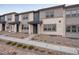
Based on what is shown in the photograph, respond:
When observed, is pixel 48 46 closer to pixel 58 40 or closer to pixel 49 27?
pixel 58 40

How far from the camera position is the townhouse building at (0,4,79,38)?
5082mm

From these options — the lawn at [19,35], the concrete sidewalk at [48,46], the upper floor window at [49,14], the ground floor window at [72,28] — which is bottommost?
the concrete sidewalk at [48,46]

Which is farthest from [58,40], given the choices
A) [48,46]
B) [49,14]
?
[49,14]

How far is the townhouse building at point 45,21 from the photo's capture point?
5082mm

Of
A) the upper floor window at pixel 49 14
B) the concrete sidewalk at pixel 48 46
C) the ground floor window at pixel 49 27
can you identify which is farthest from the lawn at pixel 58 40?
the upper floor window at pixel 49 14

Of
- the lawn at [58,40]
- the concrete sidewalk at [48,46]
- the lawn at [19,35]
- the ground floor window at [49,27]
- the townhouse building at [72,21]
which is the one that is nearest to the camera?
the concrete sidewalk at [48,46]

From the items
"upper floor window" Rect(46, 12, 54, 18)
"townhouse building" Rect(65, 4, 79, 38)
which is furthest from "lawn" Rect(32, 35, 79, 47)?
"upper floor window" Rect(46, 12, 54, 18)

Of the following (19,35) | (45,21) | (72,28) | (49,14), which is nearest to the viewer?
(19,35)

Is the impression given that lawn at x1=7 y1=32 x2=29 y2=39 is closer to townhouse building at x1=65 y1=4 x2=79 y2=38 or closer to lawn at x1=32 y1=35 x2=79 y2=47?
lawn at x1=32 y1=35 x2=79 y2=47

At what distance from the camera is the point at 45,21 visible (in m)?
5.36

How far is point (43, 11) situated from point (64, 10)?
949 mm

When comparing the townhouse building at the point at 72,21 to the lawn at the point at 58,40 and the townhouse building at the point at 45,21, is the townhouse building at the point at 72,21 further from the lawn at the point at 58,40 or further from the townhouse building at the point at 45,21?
the lawn at the point at 58,40
